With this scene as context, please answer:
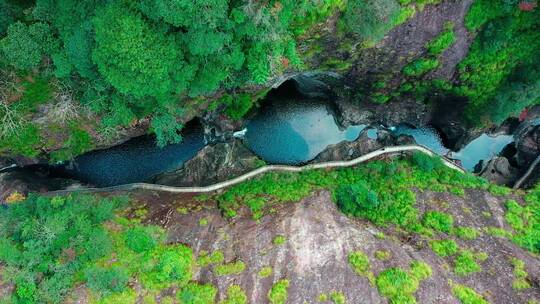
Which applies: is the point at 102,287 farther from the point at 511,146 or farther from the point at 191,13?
the point at 511,146

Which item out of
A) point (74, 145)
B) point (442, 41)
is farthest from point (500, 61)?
point (74, 145)

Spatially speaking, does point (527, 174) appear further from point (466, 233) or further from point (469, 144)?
point (466, 233)

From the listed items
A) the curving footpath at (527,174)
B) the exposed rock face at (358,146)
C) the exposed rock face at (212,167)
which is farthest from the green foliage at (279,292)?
the curving footpath at (527,174)

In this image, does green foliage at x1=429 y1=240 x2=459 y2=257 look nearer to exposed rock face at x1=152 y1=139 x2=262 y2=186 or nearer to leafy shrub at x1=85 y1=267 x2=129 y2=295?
exposed rock face at x1=152 y1=139 x2=262 y2=186

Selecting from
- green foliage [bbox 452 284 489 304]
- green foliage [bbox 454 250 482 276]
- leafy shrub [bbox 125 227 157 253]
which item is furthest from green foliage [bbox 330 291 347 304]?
leafy shrub [bbox 125 227 157 253]

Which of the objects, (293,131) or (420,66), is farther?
(293,131)

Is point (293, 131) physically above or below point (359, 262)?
above

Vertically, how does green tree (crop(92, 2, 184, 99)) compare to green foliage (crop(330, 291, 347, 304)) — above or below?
above
